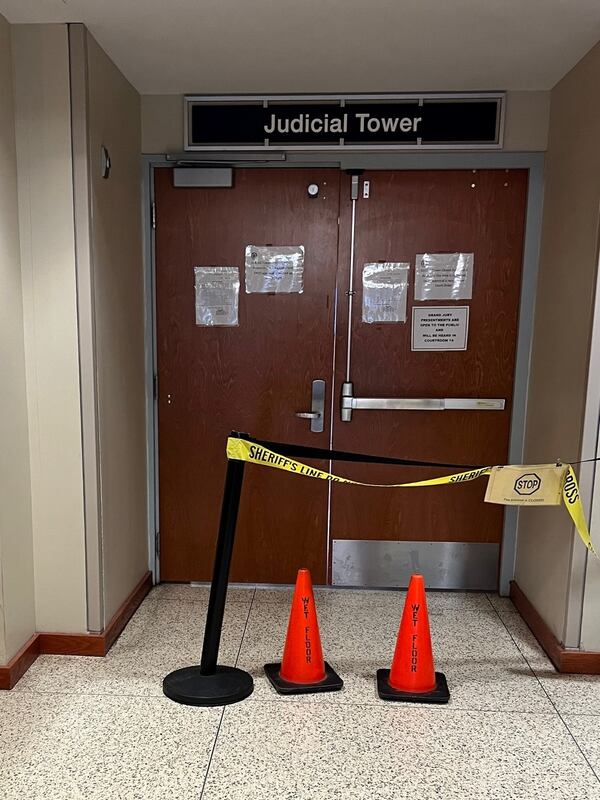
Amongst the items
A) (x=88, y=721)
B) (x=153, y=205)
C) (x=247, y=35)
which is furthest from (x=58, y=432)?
(x=247, y=35)

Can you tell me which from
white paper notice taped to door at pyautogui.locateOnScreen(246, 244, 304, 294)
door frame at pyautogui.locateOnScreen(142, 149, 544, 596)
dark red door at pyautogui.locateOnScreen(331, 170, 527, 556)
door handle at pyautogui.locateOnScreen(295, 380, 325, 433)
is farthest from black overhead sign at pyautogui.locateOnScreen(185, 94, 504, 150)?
door handle at pyautogui.locateOnScreen(295, 380, 325, 433)

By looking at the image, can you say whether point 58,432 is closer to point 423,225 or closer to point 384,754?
point 384,754

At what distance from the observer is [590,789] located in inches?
75.3

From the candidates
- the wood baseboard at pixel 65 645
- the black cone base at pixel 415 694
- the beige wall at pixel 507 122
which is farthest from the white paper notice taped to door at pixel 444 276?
the wood baseboard at pixel 65 645

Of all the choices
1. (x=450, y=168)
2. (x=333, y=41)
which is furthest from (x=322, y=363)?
(x=333, y=41)

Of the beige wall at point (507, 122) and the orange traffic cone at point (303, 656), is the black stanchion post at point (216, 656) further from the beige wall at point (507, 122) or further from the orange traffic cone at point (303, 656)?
the beige wall at point (507, 122)

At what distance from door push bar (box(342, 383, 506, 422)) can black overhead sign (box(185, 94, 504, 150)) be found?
49.8 inches

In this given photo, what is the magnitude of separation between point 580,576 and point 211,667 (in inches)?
62.1

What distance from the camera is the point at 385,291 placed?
316cm

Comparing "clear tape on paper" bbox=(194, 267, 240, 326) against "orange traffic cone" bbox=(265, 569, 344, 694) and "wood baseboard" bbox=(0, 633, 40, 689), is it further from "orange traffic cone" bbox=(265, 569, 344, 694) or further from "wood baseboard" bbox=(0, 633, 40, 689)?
"wood baseboard" bbox=(0, 633, 40, 689)

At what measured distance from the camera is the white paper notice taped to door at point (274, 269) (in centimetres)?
316

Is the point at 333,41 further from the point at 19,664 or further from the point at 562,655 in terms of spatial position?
the point at 19,664

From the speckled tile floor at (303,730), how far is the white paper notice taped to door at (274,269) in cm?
172

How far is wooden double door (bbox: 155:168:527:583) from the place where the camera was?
3115 mm
